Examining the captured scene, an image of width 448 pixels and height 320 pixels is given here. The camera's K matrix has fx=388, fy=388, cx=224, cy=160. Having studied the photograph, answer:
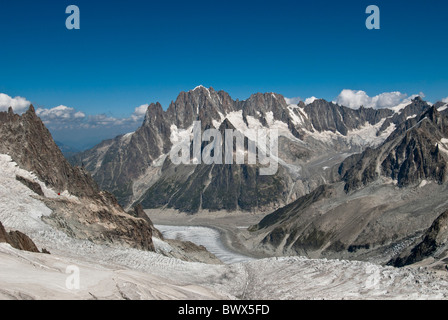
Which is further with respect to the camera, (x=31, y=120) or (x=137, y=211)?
(x=137, y=211)

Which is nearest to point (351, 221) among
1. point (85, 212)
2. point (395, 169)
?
point (395, 169)

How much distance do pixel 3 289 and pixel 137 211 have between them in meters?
134

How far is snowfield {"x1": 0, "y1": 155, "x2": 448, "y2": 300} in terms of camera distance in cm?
2848

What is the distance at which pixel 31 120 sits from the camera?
10075 centimetres

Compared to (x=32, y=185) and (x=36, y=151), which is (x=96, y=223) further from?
(x=36, y=151)

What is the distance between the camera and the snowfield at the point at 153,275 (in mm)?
28475

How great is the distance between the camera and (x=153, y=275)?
42.8 metres

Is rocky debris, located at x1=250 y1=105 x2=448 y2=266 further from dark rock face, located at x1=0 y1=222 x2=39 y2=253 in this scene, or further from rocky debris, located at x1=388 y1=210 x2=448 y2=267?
dark rock face, located at x1=0 y1=222 x2=39 y2=253

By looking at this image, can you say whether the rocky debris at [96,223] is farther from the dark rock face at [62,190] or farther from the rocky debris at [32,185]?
the rocky debris at [32,185]

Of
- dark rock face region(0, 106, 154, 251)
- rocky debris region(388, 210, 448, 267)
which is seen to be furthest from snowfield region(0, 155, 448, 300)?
rocky debris region(388, 210, 448, 267)

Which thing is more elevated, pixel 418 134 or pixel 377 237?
pixel 418 134

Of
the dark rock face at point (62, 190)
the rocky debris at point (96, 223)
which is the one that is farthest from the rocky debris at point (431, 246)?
the rocky debris at point (96, 223)
